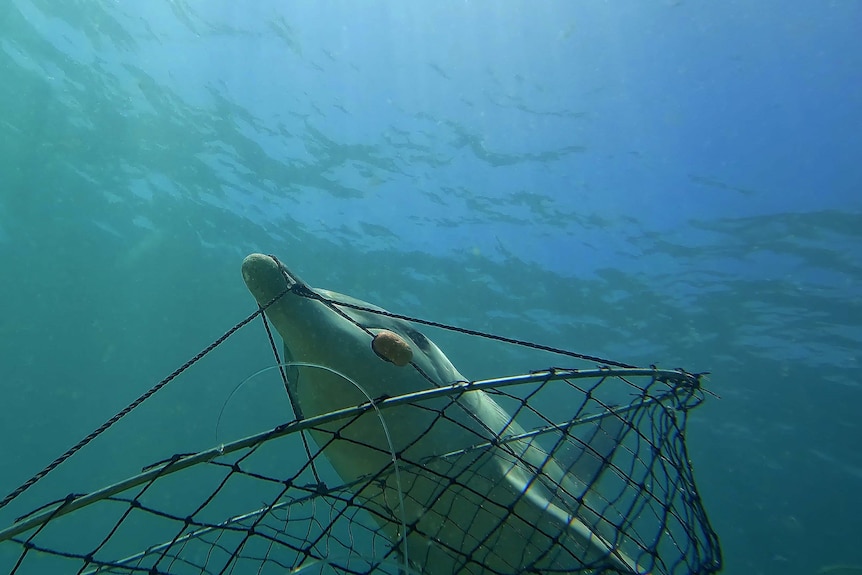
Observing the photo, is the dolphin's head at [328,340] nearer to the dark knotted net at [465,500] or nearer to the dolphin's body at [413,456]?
the dolphin's body at [413,456]

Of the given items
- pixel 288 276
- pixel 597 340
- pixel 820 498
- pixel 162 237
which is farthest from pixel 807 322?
pixel 162 237

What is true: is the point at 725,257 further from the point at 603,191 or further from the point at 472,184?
the point at 472,184

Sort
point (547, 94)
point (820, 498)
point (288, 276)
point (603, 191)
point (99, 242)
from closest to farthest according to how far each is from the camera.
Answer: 1. point (288, 276)
2. point (547, 94)
3. point (603, 191)
4. point (99, 242)
5. point (820, 498)

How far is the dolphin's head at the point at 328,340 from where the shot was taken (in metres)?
3.30

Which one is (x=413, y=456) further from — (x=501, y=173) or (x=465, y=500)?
(x=501, y=173)

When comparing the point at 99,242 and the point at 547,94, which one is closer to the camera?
the point at 547,94

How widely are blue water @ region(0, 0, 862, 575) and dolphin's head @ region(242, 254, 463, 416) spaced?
40.5 ft

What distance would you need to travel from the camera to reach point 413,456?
13.1ft

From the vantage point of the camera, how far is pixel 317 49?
637 inches

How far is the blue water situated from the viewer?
1401cm

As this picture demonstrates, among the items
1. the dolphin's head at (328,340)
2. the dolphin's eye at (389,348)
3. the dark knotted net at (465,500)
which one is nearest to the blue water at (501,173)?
the dark knotted net at (465,500)

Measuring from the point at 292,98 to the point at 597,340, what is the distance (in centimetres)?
1703

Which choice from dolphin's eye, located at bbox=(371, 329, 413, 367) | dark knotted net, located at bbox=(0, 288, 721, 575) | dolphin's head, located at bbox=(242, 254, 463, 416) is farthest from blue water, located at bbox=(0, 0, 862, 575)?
dolphin's eye, located at bbox=(371, 329, 413, 367)

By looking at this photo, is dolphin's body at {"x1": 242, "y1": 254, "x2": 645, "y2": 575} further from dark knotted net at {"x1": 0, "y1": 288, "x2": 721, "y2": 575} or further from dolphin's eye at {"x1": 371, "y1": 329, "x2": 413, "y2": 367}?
dolphin's eye at {"x1": 371, "y1": 329, "x2": 413, "y2": 367}
